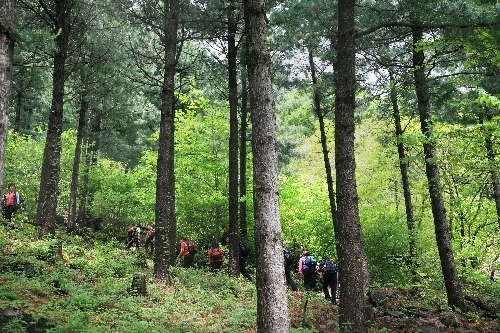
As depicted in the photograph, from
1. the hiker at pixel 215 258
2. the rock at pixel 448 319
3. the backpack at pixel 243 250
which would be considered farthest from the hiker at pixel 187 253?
the rock at pixel 448 319

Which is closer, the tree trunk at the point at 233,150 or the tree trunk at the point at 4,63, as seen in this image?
the tree trunk at the point at 4,63

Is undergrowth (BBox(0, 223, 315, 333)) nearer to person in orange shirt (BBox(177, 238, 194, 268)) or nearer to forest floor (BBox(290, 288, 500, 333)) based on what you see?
forest floor (BBox(290, 288, 500, 333))

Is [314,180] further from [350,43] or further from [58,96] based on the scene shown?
[350,43]

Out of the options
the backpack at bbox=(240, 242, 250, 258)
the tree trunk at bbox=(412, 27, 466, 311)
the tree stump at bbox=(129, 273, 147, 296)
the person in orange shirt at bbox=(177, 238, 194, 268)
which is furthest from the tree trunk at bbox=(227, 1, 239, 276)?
the tree trunk at bbox=(412, 27, 466, 311)

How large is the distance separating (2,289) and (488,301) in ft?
44.2

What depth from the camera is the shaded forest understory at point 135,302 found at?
7.50 meters

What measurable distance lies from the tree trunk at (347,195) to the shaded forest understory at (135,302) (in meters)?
2.07

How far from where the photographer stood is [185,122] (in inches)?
814

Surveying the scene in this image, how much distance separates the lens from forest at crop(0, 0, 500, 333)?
7262 millimetres

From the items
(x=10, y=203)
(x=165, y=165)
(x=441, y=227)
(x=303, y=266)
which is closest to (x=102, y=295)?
(x=165, y=165)

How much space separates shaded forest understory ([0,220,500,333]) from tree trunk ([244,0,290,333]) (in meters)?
3.07

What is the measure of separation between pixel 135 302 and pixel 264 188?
540cm

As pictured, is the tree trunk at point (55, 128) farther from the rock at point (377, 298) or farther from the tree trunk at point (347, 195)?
the rock at point (377, 298)

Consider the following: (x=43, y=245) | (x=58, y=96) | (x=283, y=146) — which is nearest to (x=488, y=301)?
(x=43, y=245)
